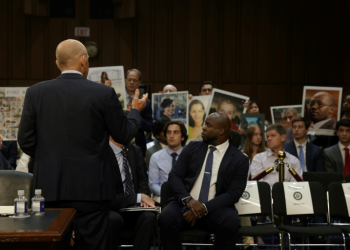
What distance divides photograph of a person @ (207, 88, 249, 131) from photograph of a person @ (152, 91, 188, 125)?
14.7 inches

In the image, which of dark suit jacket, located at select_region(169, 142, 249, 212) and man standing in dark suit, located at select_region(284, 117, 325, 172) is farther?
man standing in dark suit, located at select_region(284, 117, 325, 172)

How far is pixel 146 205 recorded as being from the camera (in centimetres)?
519

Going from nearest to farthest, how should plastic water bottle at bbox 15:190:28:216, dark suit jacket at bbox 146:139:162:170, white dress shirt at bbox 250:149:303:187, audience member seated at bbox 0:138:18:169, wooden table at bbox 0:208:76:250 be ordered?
wooden table at bbox 0:208:76:250
plastic water bottle at bbox 15:190:28:216
white dress shirt at bbox 250:149:303:187
dark suit jacket at bbox 146:139:162:170
audience member seated at bbox 0:138:18:169

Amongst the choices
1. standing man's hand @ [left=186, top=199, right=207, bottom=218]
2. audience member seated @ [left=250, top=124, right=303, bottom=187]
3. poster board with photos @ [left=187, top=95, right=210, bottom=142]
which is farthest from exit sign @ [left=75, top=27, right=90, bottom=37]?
standing man's hand @ [left=186, top=199, right=207, bottom=218]

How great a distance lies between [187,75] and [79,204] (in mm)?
8296

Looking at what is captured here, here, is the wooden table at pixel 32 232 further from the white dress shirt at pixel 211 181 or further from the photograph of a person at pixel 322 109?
the photograph of a person at pixel 322 109

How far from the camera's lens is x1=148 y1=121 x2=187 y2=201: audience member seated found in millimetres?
6082

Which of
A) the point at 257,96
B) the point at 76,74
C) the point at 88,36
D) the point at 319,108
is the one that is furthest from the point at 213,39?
the point at 76,74

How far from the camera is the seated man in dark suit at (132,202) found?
15.8 ft

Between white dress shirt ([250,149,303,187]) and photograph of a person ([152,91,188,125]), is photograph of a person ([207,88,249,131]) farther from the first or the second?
white dress shirt ([250,149,303,187])

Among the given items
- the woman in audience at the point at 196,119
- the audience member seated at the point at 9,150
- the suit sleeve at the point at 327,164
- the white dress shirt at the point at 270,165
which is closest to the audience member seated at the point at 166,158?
the white dress shirt at the point at 270,165

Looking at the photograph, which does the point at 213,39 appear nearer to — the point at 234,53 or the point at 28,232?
the point at 234,53

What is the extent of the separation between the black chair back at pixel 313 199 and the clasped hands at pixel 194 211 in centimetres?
107

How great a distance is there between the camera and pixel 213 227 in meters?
5.10
